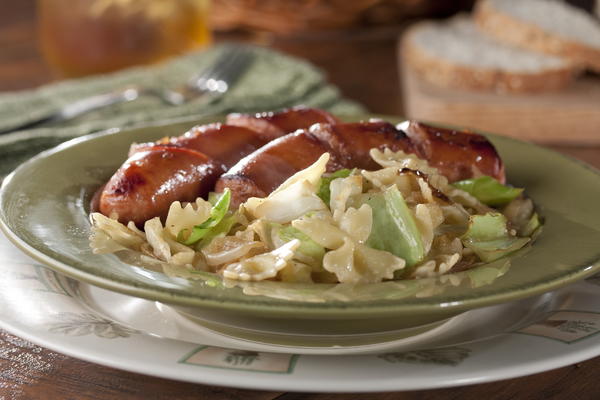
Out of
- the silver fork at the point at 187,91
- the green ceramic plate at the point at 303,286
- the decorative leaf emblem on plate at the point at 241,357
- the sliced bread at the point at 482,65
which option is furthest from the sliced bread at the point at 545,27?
the decorative leaf emblem on plate at the point at 241,357

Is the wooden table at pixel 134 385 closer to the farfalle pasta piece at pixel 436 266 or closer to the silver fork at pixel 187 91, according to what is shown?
the farfalle pasta piece at pixel 436 266

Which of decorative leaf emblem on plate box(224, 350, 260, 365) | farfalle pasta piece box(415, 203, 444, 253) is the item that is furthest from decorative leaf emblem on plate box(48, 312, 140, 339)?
farfalle pasta piece box(415, 203, 444, 253)

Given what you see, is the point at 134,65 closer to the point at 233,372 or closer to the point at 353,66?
the point at 353,66

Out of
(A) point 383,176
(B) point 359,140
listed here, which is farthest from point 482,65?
(A) point 383,176

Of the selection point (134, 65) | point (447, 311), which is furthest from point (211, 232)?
point (134, 65)

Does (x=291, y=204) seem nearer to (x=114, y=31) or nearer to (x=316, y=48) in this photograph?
(x=114, y=31)
